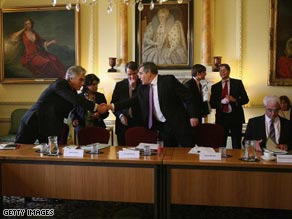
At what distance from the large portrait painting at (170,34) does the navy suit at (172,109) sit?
233cm

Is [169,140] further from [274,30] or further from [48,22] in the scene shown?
[48,22]

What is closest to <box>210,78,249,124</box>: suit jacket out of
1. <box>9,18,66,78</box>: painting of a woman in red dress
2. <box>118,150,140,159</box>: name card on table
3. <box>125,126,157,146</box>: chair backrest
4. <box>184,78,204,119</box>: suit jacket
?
<box>184,78,204,119</box>: suit jacket

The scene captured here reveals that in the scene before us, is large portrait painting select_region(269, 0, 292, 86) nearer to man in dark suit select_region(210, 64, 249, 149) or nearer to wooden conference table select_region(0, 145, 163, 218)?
man in dark suit select_region(210, 64, 249, 149)

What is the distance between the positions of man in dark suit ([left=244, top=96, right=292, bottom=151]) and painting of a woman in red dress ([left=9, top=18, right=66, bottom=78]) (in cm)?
420

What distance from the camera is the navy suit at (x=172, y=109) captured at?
13.3 ft

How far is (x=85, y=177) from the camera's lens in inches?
118

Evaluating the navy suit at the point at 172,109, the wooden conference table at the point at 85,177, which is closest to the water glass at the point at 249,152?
the wooden conference table at the point at 85,177

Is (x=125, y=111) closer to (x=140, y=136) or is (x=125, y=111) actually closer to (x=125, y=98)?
(x=125, y=98)

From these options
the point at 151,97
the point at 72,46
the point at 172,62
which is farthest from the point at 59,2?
the point at 151,97

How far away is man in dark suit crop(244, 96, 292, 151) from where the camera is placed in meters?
3.69

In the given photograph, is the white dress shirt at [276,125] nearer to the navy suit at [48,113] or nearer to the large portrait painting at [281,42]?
the navy suit at [48,113]

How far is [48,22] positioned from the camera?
22.5ft

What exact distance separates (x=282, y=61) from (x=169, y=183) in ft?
13.7

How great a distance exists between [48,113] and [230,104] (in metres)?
2.68
